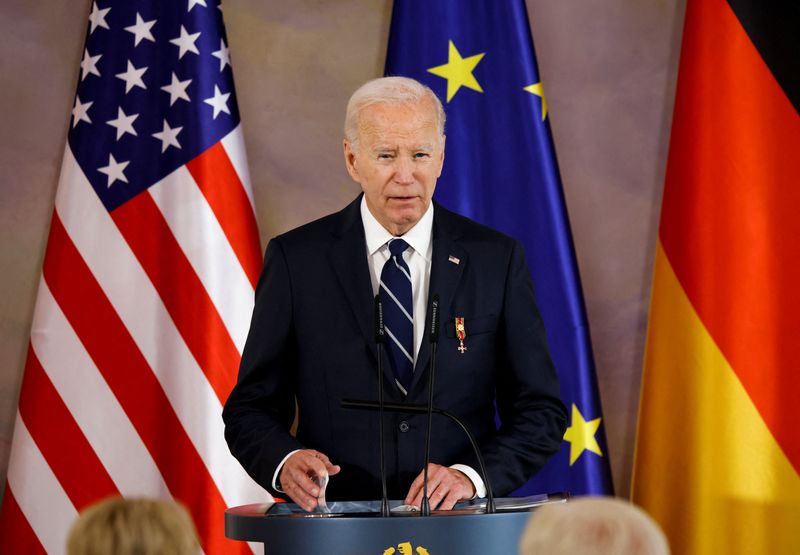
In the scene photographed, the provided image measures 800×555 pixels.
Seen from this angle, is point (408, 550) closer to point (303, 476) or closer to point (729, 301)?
point (303, 476)

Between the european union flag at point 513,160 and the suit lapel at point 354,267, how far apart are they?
1110 millimetres

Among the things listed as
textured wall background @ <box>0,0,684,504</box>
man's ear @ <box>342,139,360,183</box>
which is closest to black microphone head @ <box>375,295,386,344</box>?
man's ear @ <box>342,139,360,183</box>

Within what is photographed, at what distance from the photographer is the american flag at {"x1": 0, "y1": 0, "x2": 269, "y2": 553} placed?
3.60m

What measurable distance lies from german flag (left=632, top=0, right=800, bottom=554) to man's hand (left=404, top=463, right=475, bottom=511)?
1.61 meters

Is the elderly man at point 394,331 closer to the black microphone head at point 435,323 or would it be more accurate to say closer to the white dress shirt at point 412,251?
the white dress shirt at point 412,251

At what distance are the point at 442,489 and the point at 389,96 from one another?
0.92 m

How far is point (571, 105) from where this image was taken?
161 inches

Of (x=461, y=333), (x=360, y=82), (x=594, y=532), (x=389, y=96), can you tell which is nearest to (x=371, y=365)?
(x=461, y=333)

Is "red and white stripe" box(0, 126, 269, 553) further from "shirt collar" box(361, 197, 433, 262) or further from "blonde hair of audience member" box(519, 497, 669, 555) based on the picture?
"blonde hair of audience member" box(519, 497, 669, 555)

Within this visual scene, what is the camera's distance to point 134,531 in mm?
1281

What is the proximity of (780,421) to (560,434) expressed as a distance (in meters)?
1.28

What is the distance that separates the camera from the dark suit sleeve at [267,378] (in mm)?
2367

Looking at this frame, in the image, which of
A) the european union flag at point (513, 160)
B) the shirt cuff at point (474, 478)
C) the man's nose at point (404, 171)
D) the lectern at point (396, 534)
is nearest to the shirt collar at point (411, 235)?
the man's nose at point (404, 171)

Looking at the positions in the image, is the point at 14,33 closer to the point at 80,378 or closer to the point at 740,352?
the point at 80,378
